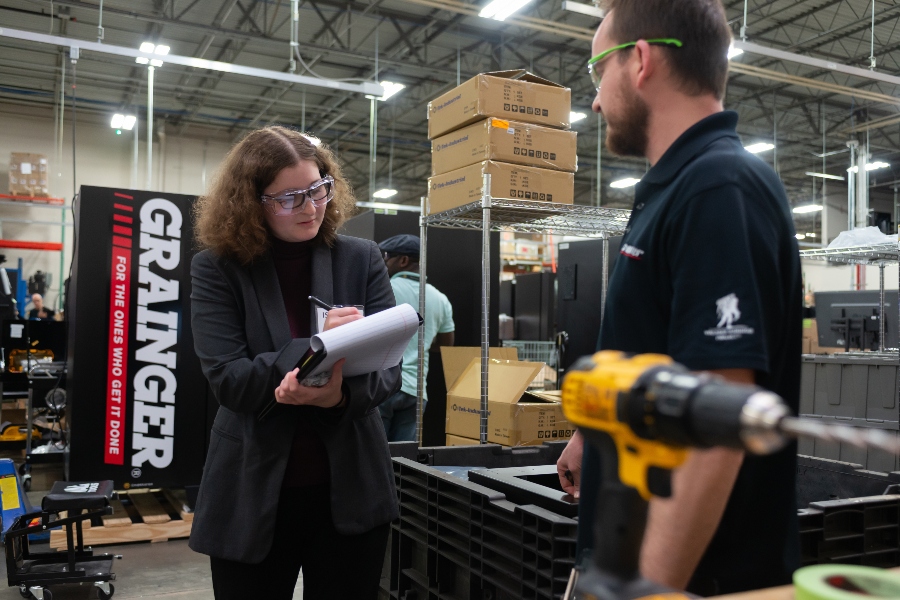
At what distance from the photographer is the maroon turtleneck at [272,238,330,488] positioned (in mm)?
1476

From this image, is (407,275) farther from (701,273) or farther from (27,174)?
(27,174)

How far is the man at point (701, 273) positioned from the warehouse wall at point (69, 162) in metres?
12.3

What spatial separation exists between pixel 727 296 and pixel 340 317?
76cm

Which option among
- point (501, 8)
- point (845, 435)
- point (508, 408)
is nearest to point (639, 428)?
point (845, 435)

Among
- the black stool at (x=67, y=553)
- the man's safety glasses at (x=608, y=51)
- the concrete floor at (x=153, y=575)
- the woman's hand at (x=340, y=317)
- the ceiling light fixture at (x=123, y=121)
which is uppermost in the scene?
the ceiling light fixture at (x=123, y=121)

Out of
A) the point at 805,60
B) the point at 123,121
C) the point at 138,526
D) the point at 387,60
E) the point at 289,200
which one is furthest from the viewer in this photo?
the point at 123,121

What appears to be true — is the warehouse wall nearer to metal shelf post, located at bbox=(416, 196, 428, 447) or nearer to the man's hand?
metal shelf post, located at bbox=(416, 196, 428, 447)

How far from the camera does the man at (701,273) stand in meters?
0.87

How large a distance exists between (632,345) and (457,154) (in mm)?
2640

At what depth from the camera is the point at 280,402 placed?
1399 millimetres

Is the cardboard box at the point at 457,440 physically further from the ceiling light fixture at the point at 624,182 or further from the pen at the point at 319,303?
the ceiling light fixture at the point at 624,182

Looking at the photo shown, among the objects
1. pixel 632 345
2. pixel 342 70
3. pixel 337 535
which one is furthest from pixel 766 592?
pixel 342 70

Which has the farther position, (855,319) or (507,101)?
(855,319)

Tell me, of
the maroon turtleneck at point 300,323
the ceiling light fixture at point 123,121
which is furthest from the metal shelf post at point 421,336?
the ceiling light fixture at point 123,121
